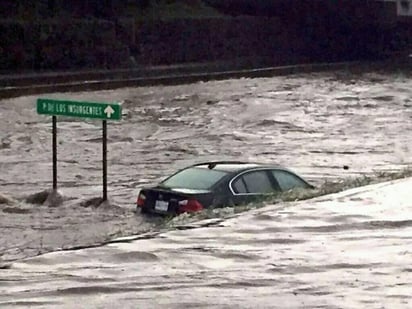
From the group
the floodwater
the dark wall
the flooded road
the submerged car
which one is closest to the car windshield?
the submerged car

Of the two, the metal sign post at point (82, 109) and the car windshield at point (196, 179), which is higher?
the metal sign post at point (82, 109)

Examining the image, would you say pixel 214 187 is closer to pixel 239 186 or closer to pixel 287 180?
pixel 239 186

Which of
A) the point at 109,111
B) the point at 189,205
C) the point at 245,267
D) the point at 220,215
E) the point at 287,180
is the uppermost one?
the point at 109,111

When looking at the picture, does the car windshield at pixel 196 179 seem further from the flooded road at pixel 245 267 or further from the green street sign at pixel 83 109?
the flooded road at pixel 245 267

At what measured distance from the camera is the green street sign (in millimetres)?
21562

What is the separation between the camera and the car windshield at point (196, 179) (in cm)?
1917

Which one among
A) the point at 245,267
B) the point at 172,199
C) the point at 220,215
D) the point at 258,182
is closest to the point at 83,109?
the point at 172,199

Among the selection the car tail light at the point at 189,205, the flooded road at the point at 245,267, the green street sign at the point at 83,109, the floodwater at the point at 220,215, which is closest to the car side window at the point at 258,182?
the car tail light at the point at 189,205

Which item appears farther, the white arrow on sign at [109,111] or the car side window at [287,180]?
the white arrow on sign at [109,111]

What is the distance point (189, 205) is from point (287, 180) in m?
2.45

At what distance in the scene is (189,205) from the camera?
18.3 metres

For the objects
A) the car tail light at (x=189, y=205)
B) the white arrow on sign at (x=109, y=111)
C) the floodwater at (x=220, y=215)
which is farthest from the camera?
the white arrow on sign at (x=109, y=111)

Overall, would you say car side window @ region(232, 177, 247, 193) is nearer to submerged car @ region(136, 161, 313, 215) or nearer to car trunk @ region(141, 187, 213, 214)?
submerged car @ region(136, 161, 313, 215)

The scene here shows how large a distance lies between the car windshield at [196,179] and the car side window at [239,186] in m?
0.25
